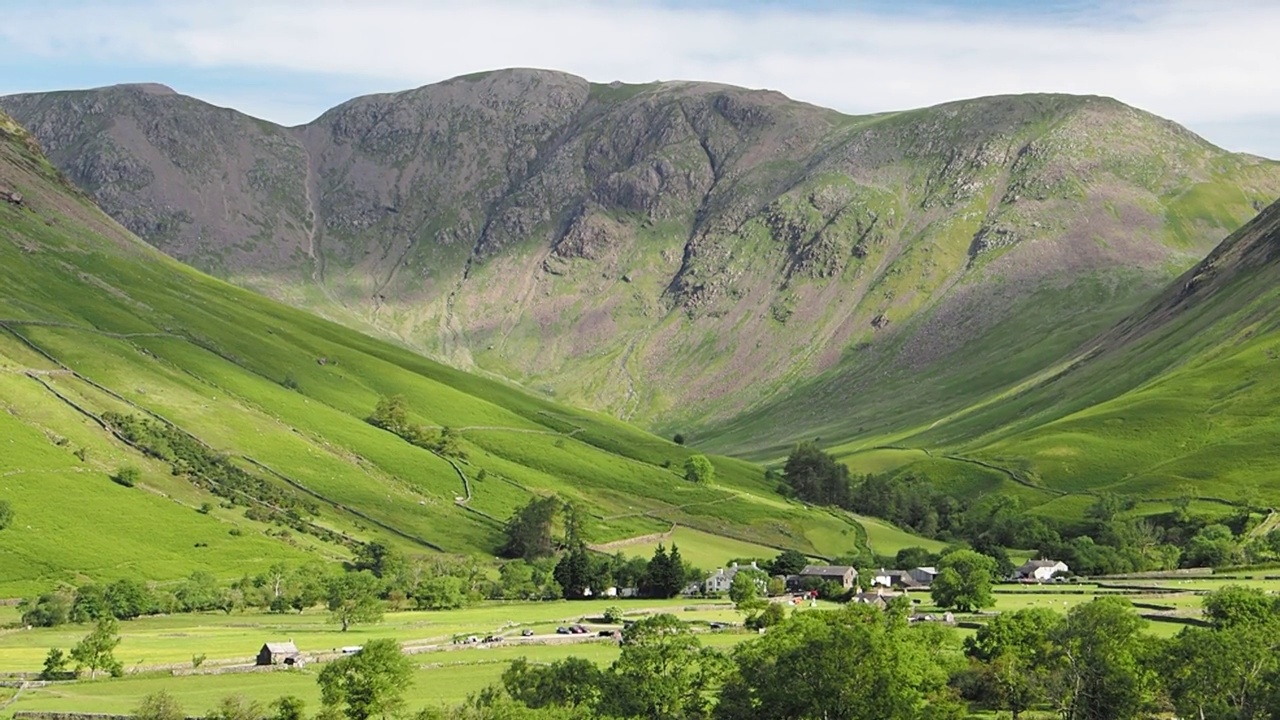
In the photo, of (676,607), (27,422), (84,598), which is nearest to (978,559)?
(676,607)

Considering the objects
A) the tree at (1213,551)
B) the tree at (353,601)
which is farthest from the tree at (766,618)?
the tree at (1213,551)

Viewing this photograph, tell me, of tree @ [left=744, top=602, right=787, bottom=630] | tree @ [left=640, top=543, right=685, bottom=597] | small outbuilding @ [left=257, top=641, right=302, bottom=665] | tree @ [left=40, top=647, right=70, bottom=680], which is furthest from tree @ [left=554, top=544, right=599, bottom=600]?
tree @ [left=40, top=647, right=70, bottom=680]

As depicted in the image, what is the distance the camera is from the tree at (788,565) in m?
189

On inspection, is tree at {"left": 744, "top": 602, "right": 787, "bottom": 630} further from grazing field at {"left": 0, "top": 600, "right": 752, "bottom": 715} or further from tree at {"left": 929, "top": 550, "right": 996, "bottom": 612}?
tree at {"left": 929, "top": 550, "right": 996, "bottom": 612}

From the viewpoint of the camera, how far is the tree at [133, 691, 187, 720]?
260 feet

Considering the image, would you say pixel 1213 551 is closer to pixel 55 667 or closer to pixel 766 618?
pixel 766 618

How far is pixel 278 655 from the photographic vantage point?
4178 inches

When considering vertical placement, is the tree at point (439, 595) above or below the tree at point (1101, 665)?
below

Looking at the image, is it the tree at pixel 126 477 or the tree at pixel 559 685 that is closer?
the tree at pixel 559 685

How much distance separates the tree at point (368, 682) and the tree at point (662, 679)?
1314cm

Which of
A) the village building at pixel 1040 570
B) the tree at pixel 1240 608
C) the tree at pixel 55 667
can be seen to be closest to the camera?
the tree at pixel 1240 608

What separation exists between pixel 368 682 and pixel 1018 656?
41164 millimetres

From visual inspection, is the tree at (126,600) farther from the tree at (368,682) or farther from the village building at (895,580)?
the village building at (895,580)

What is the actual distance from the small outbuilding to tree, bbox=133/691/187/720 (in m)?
21.9
